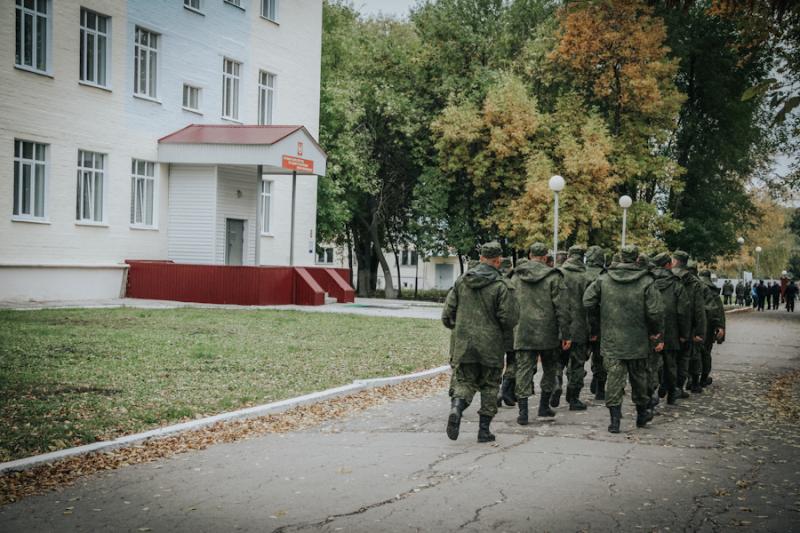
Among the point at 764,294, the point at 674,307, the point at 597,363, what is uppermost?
the point at 674,307

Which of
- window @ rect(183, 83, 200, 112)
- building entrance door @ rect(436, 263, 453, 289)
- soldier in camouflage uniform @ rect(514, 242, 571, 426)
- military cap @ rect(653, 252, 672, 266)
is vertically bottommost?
building entrance door @ rect(436, 263, 453, 289)

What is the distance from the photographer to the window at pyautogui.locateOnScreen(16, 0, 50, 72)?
73.5 feet

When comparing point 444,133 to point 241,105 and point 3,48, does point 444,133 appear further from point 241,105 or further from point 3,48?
point 3,48

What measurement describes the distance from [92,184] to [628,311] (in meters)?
19.2

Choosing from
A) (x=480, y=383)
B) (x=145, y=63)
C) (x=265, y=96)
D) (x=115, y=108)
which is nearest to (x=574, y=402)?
(x=480, y=383)

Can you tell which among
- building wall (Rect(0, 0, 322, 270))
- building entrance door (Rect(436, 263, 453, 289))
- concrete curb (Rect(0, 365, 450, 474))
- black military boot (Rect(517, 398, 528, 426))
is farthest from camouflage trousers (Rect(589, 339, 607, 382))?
building entrance door (Rect(436, 263, 453, 289))

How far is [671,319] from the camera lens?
11562 mm

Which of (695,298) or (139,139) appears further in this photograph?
(139,139)

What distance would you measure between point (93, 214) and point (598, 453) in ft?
66.5

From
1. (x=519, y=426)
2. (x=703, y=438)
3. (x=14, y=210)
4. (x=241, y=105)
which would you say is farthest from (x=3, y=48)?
(x=703, y=438)

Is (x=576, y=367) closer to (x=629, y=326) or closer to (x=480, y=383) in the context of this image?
(x=629, y=326)

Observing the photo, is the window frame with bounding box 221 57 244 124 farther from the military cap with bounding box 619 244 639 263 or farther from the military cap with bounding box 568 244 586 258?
the military cap with bounding box 619 244 639 263

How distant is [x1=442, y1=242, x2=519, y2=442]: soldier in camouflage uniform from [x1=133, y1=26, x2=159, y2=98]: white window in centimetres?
2042

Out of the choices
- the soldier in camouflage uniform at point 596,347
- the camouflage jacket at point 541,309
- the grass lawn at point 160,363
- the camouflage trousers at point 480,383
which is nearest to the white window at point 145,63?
the grass lawn at point 160,363
